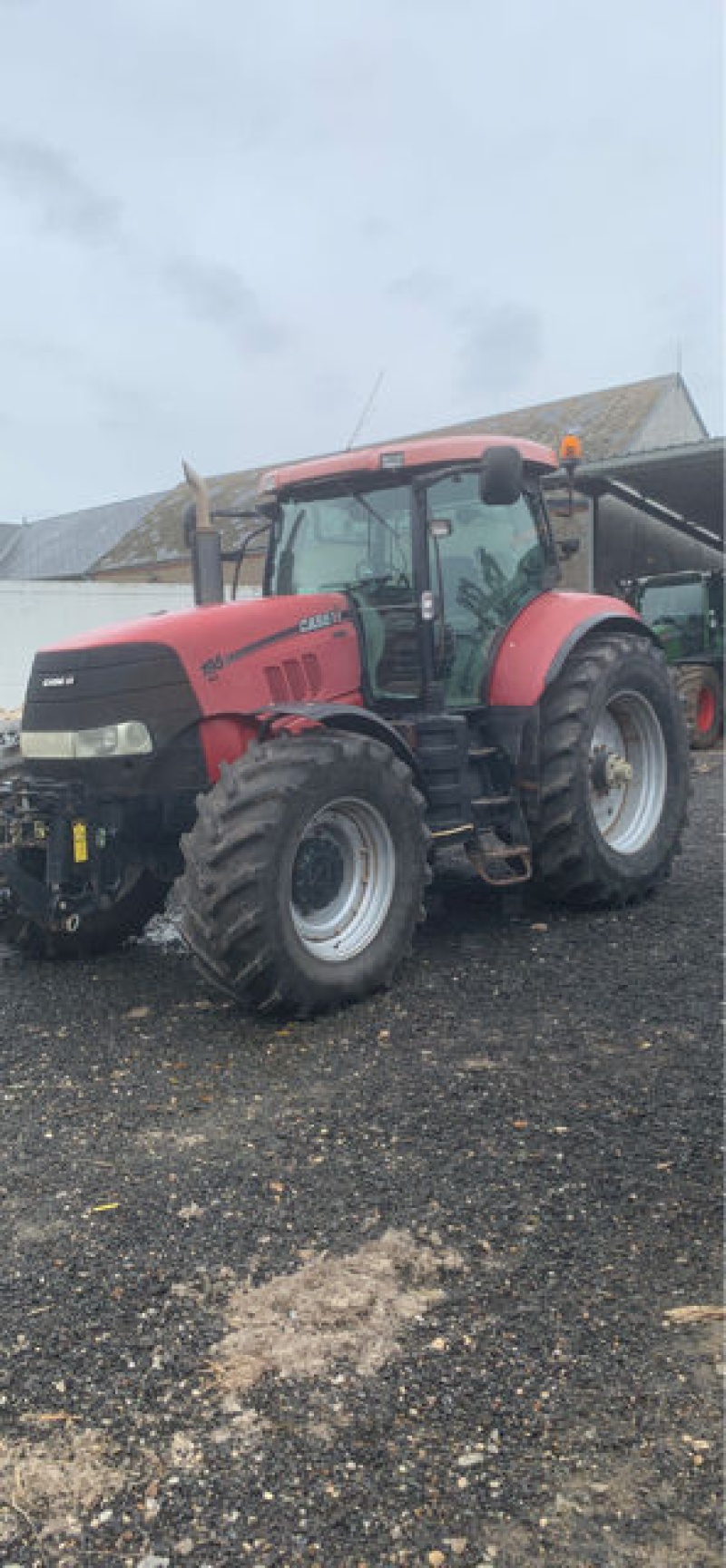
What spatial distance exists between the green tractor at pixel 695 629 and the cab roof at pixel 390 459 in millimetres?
9149

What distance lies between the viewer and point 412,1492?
1973 millimetres

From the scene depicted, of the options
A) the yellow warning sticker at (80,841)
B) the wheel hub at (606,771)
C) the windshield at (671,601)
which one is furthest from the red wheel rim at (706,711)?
the yellow warning sticker at (80,841)

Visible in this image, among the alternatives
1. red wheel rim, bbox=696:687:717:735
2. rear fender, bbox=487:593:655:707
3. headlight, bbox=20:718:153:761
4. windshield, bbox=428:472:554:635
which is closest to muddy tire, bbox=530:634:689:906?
rear fender, bbox=487:593:655:707

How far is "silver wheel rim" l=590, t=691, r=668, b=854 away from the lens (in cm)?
601

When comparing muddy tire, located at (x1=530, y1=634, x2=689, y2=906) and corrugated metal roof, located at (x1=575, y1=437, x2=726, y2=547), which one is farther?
corrugated metal roof, located at (x1=575, y1=437, x2=726, y2=547)

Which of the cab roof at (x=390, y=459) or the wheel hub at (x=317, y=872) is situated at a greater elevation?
the cab roof at (x=390, y=459)

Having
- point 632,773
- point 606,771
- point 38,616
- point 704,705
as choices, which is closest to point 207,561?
point 606,771

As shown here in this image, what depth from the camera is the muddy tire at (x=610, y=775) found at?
541cm

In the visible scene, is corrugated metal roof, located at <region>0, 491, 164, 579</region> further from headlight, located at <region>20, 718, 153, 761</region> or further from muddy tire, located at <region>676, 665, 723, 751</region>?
headlight, located at <region>20, 718, 153, 761</region>

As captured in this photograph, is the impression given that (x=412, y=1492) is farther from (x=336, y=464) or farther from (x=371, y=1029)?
(x=336, y=464)

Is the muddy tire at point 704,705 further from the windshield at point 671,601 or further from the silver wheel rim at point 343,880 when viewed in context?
the silver wheel rim at point 343,880

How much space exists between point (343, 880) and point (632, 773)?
2.18 meters

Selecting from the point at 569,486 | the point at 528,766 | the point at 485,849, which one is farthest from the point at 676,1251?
the point at 569,486

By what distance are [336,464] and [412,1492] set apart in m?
4.33
